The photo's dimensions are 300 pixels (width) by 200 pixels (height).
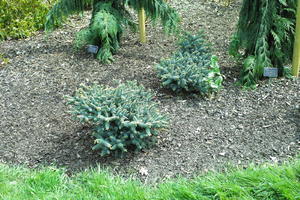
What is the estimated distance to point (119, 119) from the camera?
3.87 metres

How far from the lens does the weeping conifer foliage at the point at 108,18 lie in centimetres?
546

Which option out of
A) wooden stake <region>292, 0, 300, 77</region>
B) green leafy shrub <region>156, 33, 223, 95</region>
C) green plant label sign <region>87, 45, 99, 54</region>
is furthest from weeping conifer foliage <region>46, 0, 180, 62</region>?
wooden stake <region>292, 0, 300, 77</region>

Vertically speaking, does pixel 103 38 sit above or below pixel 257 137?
above

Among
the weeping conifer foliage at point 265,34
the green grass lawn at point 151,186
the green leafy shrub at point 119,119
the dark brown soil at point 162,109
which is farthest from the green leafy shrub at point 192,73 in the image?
the green grass lawn at point 151,186

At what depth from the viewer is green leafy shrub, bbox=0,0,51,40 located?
6801 mm

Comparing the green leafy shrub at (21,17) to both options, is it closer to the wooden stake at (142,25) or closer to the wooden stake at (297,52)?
the wooden stake at (142,25)

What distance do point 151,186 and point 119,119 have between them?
2.14 feet

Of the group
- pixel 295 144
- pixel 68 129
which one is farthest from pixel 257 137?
pixel 68 129

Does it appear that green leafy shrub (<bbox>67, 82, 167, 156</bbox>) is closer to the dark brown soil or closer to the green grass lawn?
the dark brown soil

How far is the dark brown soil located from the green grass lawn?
0.24 metres

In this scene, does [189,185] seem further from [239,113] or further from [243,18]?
[243,18]

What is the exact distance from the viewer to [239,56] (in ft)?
17.1

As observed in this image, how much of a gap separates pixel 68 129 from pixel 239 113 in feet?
5.75

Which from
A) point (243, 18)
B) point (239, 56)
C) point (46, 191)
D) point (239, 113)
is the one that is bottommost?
point (46, 191)
